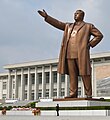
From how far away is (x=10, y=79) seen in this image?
7100 centimetres

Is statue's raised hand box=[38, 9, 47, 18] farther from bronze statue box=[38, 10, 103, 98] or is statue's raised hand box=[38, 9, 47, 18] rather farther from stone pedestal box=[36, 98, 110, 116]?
stone pedestal box=[36, 98, 110, 116]

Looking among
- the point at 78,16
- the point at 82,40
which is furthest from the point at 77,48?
the point at 78,16

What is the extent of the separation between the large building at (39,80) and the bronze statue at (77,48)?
37.2m

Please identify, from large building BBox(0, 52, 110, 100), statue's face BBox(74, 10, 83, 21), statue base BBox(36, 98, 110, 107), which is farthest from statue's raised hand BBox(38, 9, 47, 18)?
large building BBox(0, 52, 110, 100)

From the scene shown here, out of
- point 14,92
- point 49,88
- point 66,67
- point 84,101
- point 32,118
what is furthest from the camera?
point 14,92

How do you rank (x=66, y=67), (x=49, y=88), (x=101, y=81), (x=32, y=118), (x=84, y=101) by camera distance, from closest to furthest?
(x=32, y=118)
(x=84, y=101)
(x=66, y=67)
(x=101, y=81)
(x=49, y=88)

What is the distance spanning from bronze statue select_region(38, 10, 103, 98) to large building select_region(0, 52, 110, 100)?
122 feet

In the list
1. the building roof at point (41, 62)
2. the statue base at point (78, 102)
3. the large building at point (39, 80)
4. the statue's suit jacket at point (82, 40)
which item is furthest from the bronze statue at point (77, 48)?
the large building at point (39, 80)

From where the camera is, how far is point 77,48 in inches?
722

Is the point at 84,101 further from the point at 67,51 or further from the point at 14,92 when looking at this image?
the point at 14,92

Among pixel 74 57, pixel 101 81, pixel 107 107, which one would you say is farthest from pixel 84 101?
pixel 101 81

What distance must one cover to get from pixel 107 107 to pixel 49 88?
4763 cm

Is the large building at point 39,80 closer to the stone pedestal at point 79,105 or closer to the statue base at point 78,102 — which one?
the statue base at point 78,102

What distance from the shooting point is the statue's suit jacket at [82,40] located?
18172mm
